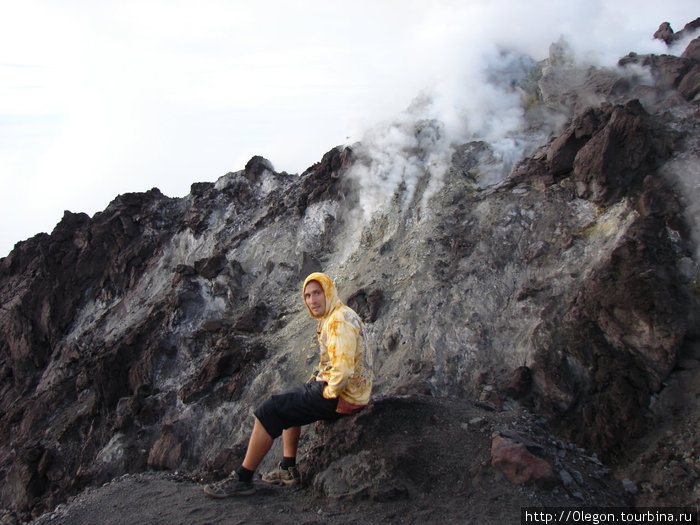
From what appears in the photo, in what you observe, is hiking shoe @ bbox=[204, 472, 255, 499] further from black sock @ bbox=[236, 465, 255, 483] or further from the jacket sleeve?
the jacket sleeve

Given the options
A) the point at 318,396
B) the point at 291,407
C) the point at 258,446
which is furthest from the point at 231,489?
the point at 318,396

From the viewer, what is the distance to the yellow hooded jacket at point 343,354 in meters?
4.15

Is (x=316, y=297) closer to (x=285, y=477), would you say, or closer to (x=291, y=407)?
(x=291, y=407)

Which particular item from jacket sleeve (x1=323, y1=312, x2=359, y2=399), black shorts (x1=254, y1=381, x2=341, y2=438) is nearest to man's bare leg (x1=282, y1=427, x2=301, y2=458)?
black shorts (x1=254, y1=381, x2=341, y2=438)

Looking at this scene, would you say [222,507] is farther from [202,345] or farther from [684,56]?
[684,56]

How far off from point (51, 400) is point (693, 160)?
602 inches

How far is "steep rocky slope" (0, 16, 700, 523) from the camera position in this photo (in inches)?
188

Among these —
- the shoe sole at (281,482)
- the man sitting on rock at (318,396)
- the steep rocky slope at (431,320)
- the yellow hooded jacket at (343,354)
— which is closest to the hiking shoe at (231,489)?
the man sitting on rock at (318,396)

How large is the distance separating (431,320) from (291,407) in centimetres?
468

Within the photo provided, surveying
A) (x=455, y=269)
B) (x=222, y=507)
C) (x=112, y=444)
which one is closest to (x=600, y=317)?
(x=455, y=269)

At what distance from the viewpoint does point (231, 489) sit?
438 centimetres

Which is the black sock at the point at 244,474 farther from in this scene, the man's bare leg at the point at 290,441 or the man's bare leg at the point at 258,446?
the man's bare leg at the point at 290,441

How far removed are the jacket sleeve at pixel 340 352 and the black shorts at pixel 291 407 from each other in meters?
0.23

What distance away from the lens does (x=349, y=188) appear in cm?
1327
